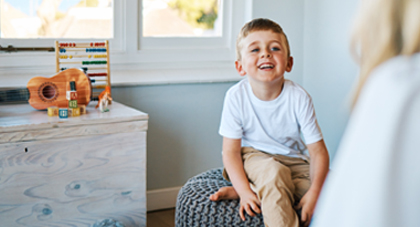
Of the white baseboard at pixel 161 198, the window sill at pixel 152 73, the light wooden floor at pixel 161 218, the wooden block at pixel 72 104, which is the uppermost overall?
the window sill at pixel 152 73

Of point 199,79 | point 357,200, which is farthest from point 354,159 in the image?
point 199,79

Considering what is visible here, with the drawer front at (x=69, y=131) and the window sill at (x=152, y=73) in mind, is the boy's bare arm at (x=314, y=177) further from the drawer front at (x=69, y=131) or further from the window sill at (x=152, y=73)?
the window sill at (x=152, y=73)

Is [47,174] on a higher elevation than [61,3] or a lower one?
lower

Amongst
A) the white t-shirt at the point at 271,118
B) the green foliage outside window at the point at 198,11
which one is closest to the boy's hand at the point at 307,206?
the white t-shirt at the point at 271,118

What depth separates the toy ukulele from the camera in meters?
1.67

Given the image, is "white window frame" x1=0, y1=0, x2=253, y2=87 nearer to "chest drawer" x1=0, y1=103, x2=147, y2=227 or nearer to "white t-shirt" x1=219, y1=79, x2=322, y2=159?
"chest drawer" x1=0, y1=103, x2=147, y2=227

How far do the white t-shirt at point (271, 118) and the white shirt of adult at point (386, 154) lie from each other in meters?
1.16

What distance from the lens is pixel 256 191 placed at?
4.48 ft

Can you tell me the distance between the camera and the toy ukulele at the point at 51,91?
1667mm

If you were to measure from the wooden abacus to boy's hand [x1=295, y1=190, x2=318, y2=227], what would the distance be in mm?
968

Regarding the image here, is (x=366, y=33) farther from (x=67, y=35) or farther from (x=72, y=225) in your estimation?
(x=67, y=35)

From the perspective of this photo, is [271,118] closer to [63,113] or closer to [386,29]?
[63,113]

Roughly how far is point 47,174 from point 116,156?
0.24 metres

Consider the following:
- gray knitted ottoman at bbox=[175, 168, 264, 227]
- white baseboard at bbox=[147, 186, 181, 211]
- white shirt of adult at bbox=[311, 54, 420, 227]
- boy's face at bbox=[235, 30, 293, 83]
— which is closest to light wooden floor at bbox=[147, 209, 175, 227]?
white baseboard at bbox=[147, 186, 181, 211]
